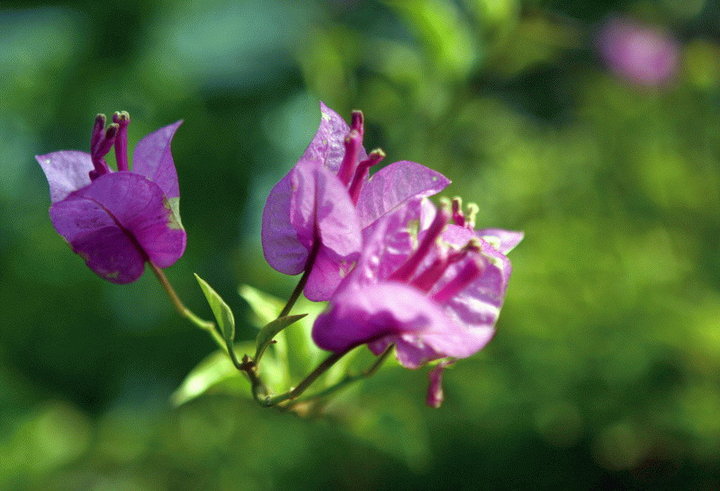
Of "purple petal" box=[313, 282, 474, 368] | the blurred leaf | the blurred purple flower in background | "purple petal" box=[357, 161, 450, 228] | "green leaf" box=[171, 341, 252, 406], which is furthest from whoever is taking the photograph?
the blurred purple flower in background

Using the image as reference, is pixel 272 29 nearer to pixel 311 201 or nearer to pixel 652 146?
pixel 652 146

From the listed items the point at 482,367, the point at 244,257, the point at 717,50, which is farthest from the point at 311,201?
the point at 717,50

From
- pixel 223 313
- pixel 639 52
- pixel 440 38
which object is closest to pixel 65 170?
pixel 223 313

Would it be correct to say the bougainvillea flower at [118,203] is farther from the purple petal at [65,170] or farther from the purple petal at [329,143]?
the purple petal at [329,143]

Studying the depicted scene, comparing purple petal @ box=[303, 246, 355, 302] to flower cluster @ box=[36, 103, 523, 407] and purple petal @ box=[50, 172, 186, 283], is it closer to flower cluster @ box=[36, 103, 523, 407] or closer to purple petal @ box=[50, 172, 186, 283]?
flower cluster @ box=[36, 103, 523, 407]

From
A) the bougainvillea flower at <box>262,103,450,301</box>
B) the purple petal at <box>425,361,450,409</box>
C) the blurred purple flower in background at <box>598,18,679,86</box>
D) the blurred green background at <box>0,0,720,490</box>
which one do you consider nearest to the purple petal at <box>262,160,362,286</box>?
the bougainvillea flower at <box>262,103,450,301</box>

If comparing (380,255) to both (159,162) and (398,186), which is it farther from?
(159,162)

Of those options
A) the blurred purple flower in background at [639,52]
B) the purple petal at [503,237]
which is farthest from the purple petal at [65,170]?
the blurred purple flower in background at [639,52]
